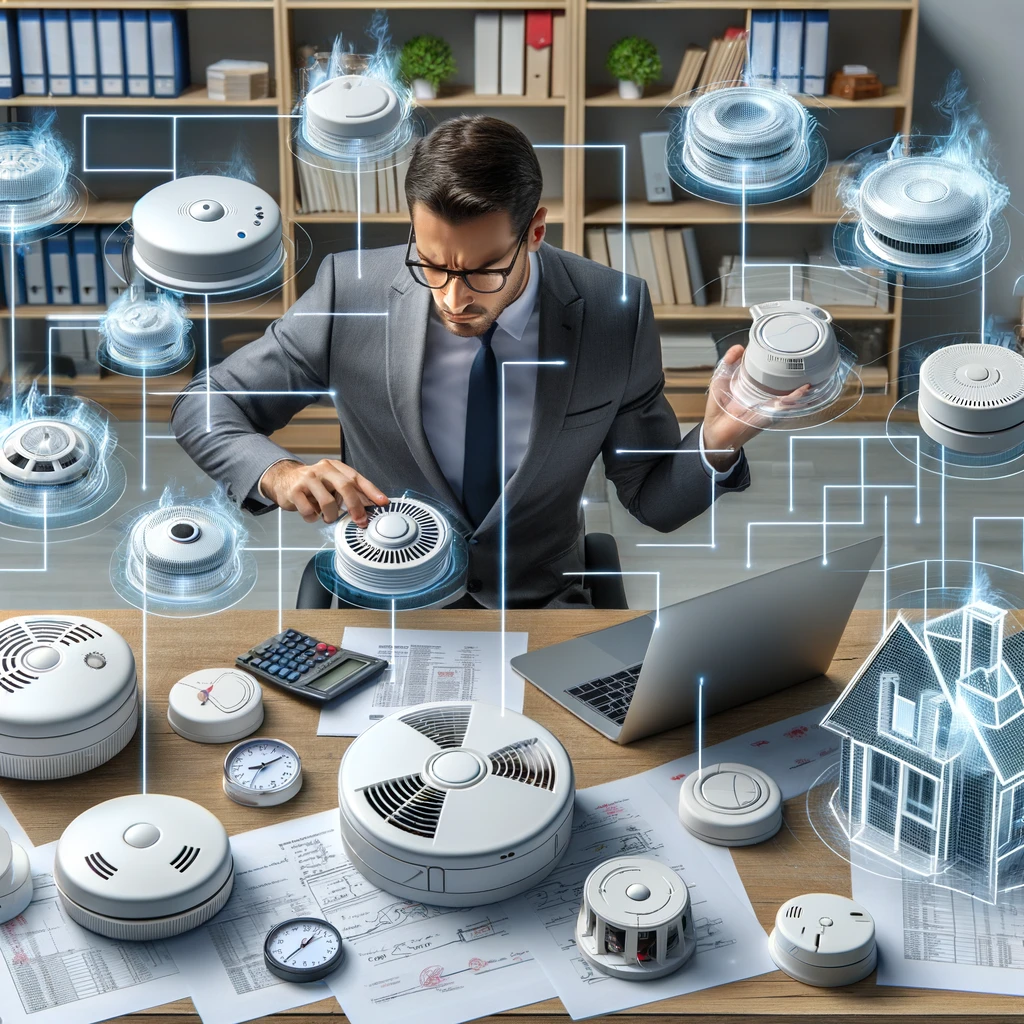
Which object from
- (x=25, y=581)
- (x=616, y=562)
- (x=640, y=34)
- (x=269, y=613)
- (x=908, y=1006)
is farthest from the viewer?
(x=640, y=34)

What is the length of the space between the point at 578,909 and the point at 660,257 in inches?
131

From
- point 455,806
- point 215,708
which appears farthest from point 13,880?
point 455,806

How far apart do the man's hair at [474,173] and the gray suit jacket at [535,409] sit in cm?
31

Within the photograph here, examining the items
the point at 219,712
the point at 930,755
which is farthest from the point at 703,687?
the point at 219,712

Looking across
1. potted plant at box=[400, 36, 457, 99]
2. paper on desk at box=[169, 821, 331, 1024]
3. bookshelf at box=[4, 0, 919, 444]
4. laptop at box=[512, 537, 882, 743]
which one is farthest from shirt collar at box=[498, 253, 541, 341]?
potted plant at box=[400, 36, 457, 99]

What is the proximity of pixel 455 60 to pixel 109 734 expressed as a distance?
3.38m

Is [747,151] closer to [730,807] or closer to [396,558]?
[396,558]

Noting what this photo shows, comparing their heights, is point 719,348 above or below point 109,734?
above

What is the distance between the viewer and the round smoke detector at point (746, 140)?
1.81 metres

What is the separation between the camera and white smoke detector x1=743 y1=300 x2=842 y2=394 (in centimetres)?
152

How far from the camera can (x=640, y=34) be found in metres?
4.46

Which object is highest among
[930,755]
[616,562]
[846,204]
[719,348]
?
[846,204]

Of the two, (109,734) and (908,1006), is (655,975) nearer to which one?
(908,1006)

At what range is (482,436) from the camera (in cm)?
213
